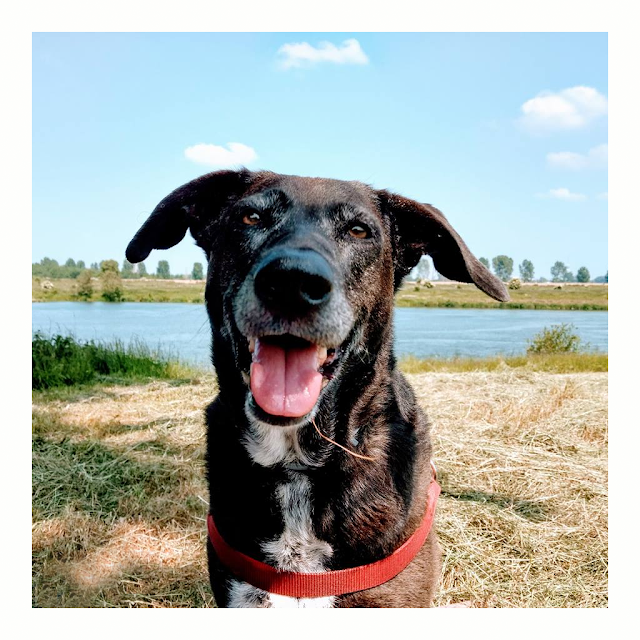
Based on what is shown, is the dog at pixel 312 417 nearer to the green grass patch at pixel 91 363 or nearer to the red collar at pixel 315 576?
the red collar at pixel 315 576

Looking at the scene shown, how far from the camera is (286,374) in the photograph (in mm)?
2174

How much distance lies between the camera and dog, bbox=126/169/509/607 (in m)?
2.17

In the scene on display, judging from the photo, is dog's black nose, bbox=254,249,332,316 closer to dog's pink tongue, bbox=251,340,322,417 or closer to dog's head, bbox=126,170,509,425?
dog's head, bbox=126,170,509,425

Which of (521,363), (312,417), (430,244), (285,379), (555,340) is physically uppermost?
(430,244)

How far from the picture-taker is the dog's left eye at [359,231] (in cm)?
254

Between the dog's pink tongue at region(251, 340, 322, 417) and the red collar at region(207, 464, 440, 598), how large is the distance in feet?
2.41

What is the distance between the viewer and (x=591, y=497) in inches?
177

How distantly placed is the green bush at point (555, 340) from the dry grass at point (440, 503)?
439 cm

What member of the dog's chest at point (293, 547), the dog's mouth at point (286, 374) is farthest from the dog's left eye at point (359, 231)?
the dog's chest at point (293, 547)

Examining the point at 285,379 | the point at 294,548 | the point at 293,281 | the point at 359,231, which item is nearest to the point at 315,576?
the point at 294,548

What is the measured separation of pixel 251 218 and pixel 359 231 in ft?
1.67

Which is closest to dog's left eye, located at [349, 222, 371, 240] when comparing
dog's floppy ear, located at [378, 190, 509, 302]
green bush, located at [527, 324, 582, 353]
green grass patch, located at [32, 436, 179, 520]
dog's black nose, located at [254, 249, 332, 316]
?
dog's floppy ear, located at [378, 190, 509, 302]

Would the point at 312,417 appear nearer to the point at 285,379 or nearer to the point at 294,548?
the point at 285,379
